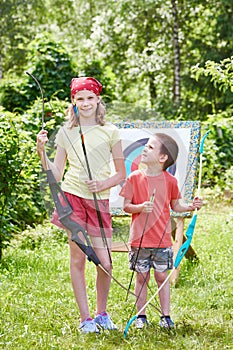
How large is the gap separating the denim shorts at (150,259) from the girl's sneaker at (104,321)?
0.27 meters

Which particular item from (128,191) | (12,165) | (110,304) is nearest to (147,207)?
(128,191)

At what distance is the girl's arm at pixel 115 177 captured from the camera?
3018 millimetres

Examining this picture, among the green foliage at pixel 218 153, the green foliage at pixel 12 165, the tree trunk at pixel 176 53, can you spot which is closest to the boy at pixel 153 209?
the green foliage at pixel 12 165

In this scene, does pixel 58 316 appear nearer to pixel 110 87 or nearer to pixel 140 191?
pixel 140 191

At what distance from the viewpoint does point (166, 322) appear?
128 inches

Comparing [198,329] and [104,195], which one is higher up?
[104,195]

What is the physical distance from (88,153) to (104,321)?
0.84 meters

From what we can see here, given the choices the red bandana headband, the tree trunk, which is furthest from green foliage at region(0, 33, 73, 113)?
the red bandana headband

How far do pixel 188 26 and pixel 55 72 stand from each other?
6913 mm

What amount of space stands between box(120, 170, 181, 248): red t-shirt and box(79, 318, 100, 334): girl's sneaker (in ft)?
1.37

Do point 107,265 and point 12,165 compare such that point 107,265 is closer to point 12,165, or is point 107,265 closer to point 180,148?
point 180,148

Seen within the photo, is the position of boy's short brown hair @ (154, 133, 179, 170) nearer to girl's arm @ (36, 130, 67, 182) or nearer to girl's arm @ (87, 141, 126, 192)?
girl's arm @ (87, 141, 126, 192)

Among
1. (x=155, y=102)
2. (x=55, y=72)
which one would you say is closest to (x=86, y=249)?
(x=55, y=72)

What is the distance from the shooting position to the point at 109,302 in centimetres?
379
